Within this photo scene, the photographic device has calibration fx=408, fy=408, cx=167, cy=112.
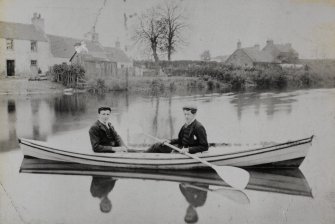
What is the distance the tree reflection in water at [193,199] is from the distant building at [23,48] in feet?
3.67

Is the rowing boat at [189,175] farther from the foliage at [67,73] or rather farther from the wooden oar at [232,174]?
the foliage at [67,73]

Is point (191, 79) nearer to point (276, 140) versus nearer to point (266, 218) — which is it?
point (276, 140)

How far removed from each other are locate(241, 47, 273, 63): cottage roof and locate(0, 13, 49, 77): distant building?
120cm

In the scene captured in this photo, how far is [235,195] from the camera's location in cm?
220

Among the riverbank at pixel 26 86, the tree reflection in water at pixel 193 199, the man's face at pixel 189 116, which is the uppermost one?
the riverbank at pixel 26 86

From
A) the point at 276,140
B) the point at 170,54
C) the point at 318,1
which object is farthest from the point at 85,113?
the point at 318,1

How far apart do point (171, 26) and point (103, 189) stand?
100 centimetres

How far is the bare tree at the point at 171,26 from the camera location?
233cm

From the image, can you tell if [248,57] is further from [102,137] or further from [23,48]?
[23,48]

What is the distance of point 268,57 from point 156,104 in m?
0.71

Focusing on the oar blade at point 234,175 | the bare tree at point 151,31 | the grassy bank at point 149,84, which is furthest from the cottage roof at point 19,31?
the oar blade at point 234,175

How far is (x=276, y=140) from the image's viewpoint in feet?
7.47

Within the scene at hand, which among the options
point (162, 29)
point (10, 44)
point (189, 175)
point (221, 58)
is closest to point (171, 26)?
point (162, 29)

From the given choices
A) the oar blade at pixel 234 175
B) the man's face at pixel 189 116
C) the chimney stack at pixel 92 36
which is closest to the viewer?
the oar blade at pixel 234 175
